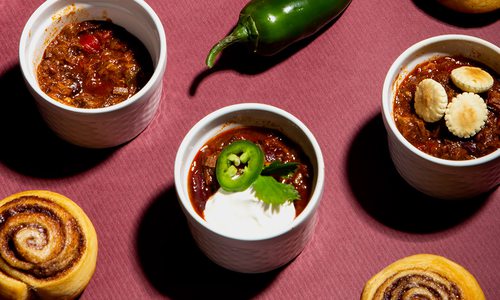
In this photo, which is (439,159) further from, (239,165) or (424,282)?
(239,165)

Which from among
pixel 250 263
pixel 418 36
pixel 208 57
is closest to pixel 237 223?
pixel 250 263

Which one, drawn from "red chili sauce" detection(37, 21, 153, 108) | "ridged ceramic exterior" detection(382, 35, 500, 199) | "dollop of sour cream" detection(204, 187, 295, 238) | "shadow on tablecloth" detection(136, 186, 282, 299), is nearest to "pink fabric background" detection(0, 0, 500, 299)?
"shadow on tablecloth" detection(136, 186, 282, 299)

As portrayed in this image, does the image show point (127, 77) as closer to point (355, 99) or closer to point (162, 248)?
point (162, 248)

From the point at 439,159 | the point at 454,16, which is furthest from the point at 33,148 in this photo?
the point at 454,16

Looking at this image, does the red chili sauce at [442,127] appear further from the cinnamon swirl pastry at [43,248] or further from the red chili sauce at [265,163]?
the cinnamon swirl pastry at [43,248]

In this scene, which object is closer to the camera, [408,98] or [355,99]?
[408,98]

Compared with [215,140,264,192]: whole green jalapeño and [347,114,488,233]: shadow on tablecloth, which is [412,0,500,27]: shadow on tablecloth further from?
[215,140,264,192]: whole green jalapeño

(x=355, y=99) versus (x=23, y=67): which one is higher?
(x=23, y=67)
